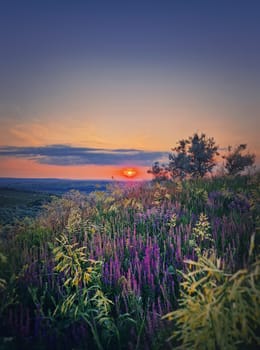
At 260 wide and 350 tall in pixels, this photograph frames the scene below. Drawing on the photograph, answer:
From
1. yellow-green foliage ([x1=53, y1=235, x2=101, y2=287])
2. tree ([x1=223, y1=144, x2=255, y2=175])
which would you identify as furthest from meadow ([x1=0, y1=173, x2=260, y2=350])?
tree ([x1=223, y1=144, x2=255, y2=175])

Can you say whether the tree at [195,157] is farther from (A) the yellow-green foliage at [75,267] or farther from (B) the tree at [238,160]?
(A) the yellow-green foliage at [75,267]

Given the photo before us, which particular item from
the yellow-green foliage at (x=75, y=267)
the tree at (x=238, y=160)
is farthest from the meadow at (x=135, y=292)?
the tree at (x=238, y=160)

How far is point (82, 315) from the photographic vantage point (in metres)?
3.39

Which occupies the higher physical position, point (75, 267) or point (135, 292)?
point (75, 267)

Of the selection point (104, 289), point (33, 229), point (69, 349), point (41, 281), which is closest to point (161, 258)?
point (104, 289)

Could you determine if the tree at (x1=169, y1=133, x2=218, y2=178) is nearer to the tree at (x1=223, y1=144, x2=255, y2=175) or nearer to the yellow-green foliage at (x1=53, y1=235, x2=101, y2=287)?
the tree at (x1=223, y1=144, x2=255, y2=175)

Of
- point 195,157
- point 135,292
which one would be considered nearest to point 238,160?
point 195,157

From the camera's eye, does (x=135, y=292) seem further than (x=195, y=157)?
No

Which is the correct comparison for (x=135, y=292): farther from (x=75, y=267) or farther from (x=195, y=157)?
(x=195, y=157)

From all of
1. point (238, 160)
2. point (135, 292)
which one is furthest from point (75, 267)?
point (238, 160)

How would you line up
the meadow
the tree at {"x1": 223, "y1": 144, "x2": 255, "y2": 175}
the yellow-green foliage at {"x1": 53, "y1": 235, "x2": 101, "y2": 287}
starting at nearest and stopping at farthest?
1. the meadow
2. the yellow-green foliage at {"x1": 53, "y1": 235, "x2": 101, "y2": 287}
3. the tree at {"x1": 223, "y1": 144, "x2": 255, "y2": 175}

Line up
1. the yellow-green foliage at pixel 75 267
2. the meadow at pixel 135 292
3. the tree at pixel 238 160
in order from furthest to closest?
the tree at pixel 238 160 < the yellow-green foliage at pixel 75 267 < the meadow at pixel 135 292

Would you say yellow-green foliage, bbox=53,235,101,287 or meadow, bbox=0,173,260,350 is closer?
meadow, bbox=0,173,260,350

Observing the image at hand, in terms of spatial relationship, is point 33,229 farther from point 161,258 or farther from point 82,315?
point 82,315
